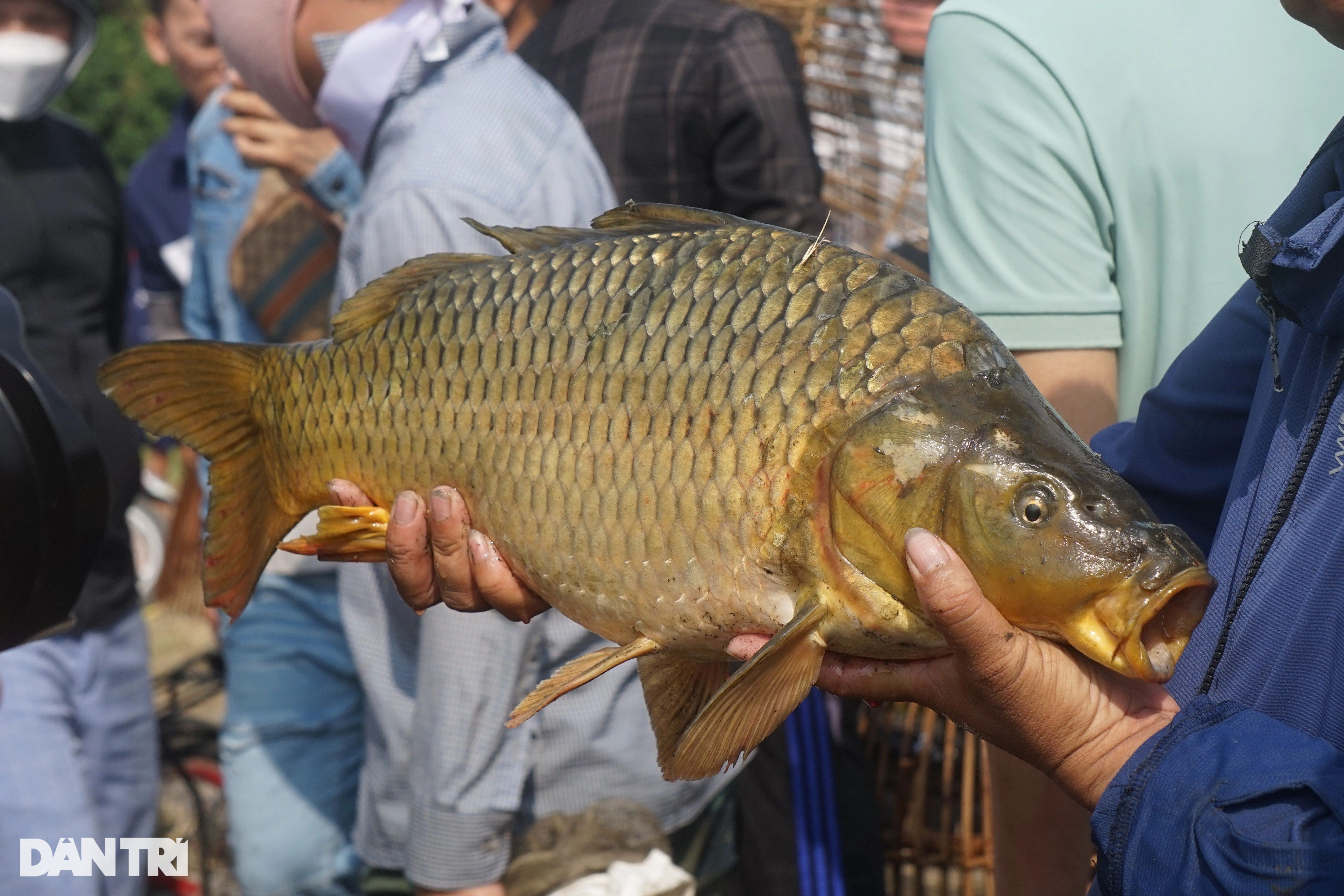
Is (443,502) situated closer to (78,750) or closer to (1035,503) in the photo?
(1035,503)

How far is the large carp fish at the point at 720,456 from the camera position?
1.13 m

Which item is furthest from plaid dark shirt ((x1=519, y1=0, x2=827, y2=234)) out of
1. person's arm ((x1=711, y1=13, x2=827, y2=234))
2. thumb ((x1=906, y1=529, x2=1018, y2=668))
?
thumb ((x1=906, y1=529, x2=1018, y2=668))

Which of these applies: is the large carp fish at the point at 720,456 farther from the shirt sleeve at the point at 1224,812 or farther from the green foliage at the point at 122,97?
the green foliage at the point at 122,97

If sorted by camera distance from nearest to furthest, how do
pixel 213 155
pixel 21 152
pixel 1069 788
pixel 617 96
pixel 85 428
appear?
1. pixel 1069 788
2. pixel 85 428
3. pixel 617 96
4. pixel 21 152
5. pixel 213 155

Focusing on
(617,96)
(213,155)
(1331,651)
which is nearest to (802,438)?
(1331,651)

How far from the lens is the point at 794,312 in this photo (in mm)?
1247

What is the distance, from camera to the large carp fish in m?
1.13

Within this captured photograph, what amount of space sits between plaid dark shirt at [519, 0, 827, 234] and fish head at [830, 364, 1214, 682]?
1826 mm

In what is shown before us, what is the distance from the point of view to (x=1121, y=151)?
64.5 inches

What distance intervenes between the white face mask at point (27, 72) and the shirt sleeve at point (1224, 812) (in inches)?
129

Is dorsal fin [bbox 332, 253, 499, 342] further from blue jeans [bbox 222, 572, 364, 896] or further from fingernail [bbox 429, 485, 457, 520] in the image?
blue jeans [bbox 222, 572, 364, 896]

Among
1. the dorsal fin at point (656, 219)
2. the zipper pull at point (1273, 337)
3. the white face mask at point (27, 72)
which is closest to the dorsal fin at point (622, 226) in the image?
the dorsal fin at point (656, 219)

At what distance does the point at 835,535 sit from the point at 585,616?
0.37 m

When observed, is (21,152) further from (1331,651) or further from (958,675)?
(1331,651)
